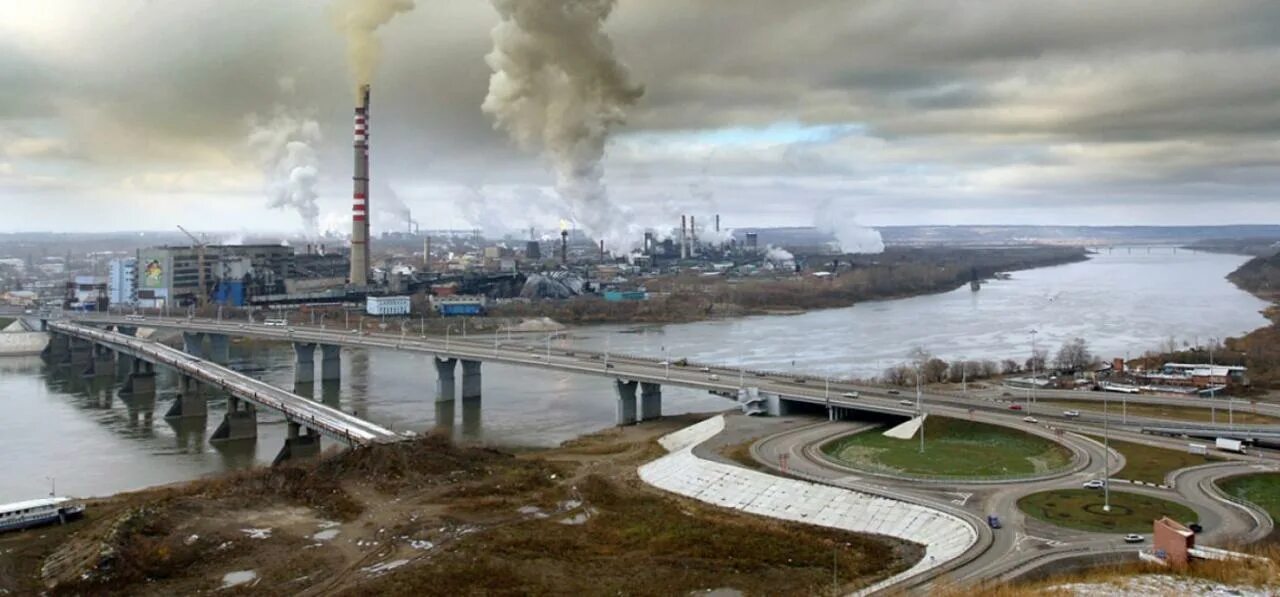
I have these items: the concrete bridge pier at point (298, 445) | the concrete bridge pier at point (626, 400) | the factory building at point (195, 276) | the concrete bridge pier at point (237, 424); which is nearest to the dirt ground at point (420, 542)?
the concrete bridge pier at point (298, 445)

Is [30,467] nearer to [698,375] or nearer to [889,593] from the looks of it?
[698,375]

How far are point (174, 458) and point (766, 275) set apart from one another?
84458mm

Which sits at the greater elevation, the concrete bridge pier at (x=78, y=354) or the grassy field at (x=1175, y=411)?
the grassy field at (x=1175, y=411)

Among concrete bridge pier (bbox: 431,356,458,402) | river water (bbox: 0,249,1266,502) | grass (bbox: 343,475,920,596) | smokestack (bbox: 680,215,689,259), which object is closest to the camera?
grass (bbox: 343,475,920,596)

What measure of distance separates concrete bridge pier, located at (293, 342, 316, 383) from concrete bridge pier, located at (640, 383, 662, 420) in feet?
64.6

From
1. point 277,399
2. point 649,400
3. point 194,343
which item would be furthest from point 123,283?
point 649,400

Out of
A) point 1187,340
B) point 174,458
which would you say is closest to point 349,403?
point 174,458

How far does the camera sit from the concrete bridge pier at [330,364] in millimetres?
48191

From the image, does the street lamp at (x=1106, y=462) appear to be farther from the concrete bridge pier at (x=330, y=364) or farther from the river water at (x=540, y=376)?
the concrete bridge pier at (x=330, y=364)

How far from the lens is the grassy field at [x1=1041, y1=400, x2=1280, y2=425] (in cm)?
2992

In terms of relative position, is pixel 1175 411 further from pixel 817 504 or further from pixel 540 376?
pixel 540 376

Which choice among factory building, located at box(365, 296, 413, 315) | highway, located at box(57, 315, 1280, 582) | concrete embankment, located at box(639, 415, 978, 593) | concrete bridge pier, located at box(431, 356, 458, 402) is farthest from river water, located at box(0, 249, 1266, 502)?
factory building, located at box(365, 296, 413, 315)

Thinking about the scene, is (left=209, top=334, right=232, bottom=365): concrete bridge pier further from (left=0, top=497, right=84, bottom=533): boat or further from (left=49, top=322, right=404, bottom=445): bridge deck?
(left=0, top=497, right=84, bottom=533): boat

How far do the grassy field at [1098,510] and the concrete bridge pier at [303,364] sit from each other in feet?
118
